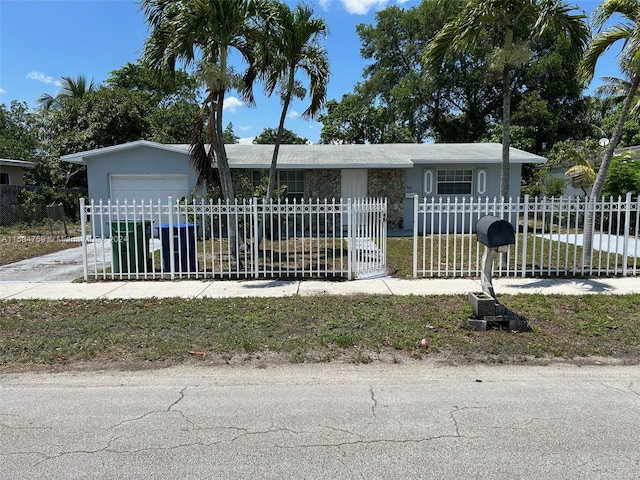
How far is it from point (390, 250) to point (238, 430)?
A: 978 centimetres

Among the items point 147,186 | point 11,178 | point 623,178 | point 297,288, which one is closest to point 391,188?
point 623,178

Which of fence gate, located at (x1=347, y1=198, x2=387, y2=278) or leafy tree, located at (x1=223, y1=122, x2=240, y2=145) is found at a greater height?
leafy tree, located at (x1=223, y1=122, x2=240, y2=145)

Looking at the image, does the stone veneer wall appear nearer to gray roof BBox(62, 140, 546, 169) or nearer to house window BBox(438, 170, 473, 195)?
gray roof BBox(62, 140, 546, 169)

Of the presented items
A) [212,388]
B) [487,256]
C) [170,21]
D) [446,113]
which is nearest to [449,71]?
[446,113]

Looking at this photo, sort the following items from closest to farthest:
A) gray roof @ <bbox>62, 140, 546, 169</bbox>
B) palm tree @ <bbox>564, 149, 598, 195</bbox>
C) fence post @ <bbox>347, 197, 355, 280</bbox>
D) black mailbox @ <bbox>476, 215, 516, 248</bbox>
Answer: black mailbox @ <bbox>476, 215, 516, 248</bbox> < fence post @ <bbox>347, 197, 355, 280</bbox> < gray roof @ <bbox>62, 140, 546, 169</bbox> < palm tree @ <bbox>564, 149, 598, 195</bbox>

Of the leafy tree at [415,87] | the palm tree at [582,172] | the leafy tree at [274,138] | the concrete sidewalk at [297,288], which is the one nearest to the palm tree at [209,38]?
the concrete sidewalk at [297,288]

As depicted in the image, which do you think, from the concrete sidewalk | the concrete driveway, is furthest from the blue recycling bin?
the concrete driveway

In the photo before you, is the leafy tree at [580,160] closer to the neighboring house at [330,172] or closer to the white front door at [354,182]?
the neighboring house at [330,172]

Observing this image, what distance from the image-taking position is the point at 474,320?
19.2 feet

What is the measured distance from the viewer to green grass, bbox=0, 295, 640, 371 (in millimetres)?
5141

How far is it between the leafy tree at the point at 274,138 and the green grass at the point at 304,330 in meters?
35.1

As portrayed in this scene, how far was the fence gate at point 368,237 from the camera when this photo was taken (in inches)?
349

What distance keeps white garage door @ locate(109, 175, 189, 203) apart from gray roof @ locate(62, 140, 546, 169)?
45.7 inches

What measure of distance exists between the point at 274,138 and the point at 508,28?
34187 millimetres
